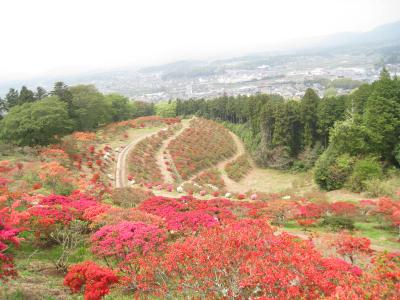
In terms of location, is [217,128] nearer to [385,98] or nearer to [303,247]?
[385,98]

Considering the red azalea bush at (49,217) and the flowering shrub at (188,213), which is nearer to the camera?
the red azalea bush at (49,217)

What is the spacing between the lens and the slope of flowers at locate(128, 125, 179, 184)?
118ft

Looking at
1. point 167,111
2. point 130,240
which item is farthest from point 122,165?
point 167,111

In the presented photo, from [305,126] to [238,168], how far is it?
1132cm

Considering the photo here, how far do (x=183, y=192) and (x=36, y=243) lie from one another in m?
17.4

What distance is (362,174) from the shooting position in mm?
29516

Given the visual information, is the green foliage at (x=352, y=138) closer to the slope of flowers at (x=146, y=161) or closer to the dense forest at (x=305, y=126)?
the dense forest at (x=305, y=126)

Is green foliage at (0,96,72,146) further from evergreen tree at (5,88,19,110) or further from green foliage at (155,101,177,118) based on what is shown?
green foliage at (155,101,177,118)

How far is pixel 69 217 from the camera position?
45.3ft

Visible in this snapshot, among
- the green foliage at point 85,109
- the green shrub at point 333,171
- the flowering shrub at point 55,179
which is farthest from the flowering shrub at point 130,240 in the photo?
the green foliage at point 85,109

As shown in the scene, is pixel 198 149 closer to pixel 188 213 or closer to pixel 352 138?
pixel 352 138

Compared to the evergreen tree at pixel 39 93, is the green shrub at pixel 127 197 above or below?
below

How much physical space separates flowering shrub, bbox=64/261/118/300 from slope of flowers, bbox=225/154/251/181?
107ft

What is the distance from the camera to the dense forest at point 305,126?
3328 cm
